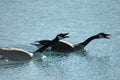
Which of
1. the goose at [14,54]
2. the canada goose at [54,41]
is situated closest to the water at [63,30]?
the goose at [14,54]

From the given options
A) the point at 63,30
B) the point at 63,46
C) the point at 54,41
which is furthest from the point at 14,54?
the point at 63,30

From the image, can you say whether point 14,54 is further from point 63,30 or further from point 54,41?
point 63,30

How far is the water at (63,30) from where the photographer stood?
57.1 feet

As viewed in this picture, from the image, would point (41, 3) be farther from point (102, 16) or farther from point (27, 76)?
point (27, 76)

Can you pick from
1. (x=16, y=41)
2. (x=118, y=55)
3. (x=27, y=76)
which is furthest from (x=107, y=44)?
(x=27, y=76)

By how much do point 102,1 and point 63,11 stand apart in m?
3.12

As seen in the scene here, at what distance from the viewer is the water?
17406 millimetres

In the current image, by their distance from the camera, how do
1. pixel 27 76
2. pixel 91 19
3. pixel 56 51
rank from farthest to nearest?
pixel 91 19 < pixel 56 51 < pixel 27 76

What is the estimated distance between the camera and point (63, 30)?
22812 millimetres

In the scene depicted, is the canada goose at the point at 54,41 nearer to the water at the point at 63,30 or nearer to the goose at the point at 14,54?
the water at the point at 63,30

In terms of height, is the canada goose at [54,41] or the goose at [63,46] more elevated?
the canada goose at [54,41]

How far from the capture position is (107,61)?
18922mm

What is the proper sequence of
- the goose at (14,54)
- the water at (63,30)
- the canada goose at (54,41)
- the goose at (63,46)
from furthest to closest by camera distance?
the goose at (63,46) < the canada goose at (54,41) < the goose at (14,54) < the water at (63,30)

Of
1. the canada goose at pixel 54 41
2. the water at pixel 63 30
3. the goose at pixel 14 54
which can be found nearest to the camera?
the water at pixel 63 30
